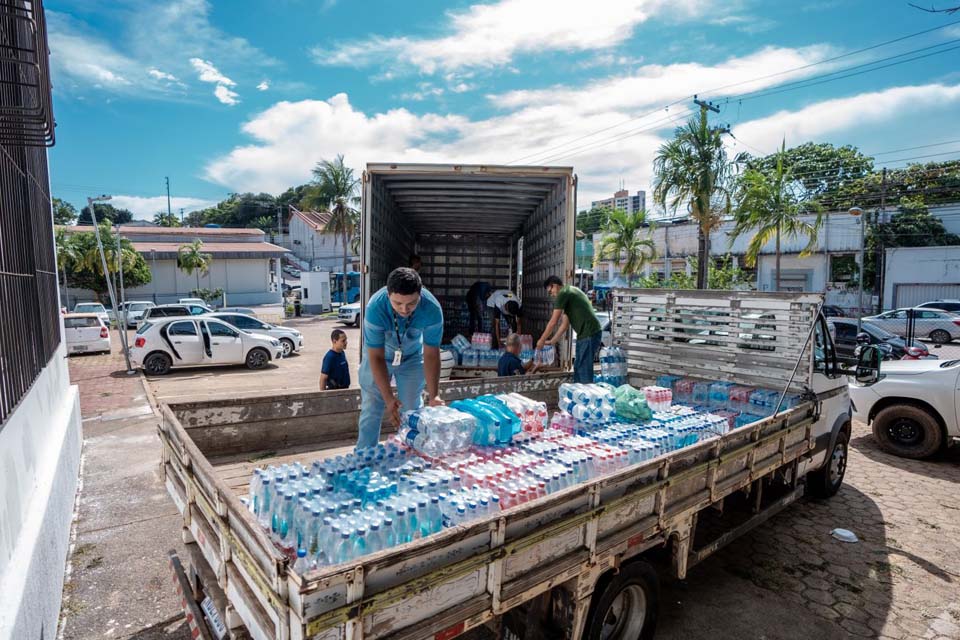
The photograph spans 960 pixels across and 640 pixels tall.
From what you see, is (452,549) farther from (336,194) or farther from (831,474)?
(336,194)

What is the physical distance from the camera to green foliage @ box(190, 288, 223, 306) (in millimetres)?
35969

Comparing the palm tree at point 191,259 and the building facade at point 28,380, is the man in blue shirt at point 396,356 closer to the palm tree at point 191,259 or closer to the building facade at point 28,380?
the building facade at point 28,380

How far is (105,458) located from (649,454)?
709 centimetres

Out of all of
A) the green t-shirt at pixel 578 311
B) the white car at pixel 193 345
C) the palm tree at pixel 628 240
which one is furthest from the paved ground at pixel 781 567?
the palm tree at pixel 628 240

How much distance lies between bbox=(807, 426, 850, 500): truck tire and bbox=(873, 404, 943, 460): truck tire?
7.26 feet

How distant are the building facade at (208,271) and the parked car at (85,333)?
67.2ft

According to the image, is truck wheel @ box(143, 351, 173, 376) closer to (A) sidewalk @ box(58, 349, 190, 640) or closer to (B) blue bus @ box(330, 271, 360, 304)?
(A) sidewalk @ box(58, 349, 190, 640)

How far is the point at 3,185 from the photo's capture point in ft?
12.3

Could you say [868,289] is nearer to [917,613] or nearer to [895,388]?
[895,388]

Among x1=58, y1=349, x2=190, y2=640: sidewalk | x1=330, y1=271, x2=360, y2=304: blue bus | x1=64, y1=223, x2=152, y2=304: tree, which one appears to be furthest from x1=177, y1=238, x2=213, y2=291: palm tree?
x1=58, y1=349, x2=190, y2=640: sidewalk

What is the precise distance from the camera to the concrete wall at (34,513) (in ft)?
9.62

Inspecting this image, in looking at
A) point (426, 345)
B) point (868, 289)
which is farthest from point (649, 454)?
point (868, 289)

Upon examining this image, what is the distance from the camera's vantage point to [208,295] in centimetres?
3644

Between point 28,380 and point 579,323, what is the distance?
527 cm
